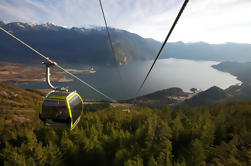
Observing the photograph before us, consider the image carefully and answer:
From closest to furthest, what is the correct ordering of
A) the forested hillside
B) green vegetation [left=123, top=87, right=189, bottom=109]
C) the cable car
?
the cable car
the forested hillside
green vegetation [left=123, top=87, right=189, bottom=109]

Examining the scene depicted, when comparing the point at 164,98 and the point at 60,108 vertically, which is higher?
the point at 60,108

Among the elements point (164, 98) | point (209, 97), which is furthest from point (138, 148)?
point (209, 97)

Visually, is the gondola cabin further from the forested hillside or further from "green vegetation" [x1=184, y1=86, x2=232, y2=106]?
"green vegetation" [x1=184, y1=86, x2=232, y2=106]

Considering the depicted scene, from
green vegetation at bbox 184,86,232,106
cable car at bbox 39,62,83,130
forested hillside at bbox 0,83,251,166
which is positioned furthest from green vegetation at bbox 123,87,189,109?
cable car at bbox 39,62,83,130

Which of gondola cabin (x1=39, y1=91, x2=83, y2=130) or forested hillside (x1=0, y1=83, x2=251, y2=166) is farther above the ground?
gondola cabin (x1=39, y1=91, x2=83, y2=130)

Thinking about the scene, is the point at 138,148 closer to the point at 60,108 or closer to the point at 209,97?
the point at 60,108

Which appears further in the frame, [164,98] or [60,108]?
[164,98]

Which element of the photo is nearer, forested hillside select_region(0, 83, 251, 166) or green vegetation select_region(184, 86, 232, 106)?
forested hillside select_region(0, 83, 251, 166)

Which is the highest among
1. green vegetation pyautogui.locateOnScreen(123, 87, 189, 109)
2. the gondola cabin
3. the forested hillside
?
the gondola cabin
